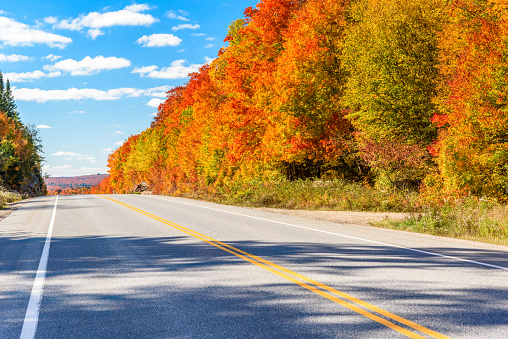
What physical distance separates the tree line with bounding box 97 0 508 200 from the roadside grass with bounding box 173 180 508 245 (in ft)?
3.18

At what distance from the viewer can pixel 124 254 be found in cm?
868

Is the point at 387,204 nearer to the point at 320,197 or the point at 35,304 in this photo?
the point at 320,197

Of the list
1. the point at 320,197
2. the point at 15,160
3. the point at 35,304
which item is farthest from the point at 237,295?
the point at 15,160

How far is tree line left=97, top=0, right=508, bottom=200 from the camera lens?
53.4ft

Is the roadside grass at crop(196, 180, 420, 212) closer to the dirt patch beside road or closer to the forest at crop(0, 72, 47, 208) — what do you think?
the dirt patch beside road

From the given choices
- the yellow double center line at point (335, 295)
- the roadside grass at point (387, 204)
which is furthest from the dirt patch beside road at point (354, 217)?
the yellow double center line at point (335, 295)

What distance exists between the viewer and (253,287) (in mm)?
5832

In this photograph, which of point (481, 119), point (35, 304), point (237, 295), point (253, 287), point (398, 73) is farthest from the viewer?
point (398, 73)

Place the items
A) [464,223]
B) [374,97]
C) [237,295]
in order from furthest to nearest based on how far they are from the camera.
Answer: [374,97] < [464,223] < [237,295]

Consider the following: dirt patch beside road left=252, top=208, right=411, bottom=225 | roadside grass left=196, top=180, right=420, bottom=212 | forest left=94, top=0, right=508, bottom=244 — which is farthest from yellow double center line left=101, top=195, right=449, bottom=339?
roadside grass left=196, top=180, right=420, bottom=212

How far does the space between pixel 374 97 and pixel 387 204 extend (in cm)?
729

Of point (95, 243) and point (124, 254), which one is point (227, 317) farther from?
point (95, 243)

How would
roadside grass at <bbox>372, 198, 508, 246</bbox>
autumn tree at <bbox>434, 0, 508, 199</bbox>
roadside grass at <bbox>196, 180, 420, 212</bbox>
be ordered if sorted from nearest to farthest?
roadside grass at <bbox>372, 198, 508, 246</bbox> → autumn tree at <bbox>434, 0, 508, 199</bbox> → roadside grass at <bbox>196, 180, 420, 212</bbox>

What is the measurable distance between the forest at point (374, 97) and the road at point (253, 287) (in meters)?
8.12
